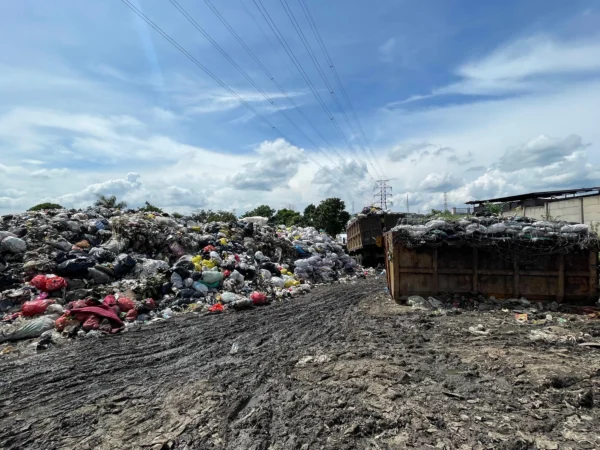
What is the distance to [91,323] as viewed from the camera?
5.98 m

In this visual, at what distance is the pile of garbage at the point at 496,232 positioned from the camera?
6.54 meters

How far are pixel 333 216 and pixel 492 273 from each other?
94.0 feet

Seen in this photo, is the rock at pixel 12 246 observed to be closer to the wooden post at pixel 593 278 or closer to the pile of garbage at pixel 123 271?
the pile of garbage at pixel 123 271

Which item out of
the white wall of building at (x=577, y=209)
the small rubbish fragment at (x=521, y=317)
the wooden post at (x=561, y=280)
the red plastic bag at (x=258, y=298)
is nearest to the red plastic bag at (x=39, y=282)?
the red plastic bag at (x=258, y=298)

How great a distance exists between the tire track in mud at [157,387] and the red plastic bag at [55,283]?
8.20 feet

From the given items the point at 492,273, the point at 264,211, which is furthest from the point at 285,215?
the point at 492,273

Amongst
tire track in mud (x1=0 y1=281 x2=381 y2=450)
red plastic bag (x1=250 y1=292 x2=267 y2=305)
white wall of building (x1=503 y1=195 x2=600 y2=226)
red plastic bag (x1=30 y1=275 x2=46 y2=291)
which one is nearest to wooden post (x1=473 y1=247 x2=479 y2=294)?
tire track in mud (x1=0 y1=281 x2=381 y2=450)

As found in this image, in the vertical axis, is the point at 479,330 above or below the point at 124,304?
below

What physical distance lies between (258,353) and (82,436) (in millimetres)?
2159

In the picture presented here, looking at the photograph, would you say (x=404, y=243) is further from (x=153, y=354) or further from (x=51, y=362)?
(x=51, y=362)

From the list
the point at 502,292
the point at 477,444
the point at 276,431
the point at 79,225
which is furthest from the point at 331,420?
the point at 79,225

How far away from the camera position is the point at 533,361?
3912 mm

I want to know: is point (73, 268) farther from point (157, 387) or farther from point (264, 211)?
point (264, 211)

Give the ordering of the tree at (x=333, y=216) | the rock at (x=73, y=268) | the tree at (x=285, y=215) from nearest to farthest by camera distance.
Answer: the rock at (x=73, y=268)
the tree at (x=333, y=216)
the tree at (x=285, y=215)
